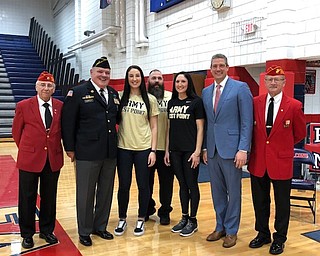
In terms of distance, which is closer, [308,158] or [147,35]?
[308,158]

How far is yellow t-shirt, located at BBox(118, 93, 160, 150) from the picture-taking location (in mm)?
3264

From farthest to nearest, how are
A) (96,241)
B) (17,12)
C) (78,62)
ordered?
(17,12) < (78,62) < (96,241)

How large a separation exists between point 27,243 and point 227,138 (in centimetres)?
181

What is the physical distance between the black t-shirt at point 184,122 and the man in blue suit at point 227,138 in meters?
0.10

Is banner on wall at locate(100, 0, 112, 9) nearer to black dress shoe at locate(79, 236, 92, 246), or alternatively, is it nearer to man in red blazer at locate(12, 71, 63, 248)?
man in red blazer at locate(12, 71, 63, 248)

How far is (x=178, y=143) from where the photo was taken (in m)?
3.31

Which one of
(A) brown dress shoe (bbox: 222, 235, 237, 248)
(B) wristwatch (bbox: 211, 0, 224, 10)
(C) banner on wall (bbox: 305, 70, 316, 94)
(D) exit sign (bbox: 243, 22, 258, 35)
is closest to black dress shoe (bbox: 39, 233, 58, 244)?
(A) brown dress shoe (bbox: 222, 235, 237, 248)

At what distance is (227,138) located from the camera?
118 inches

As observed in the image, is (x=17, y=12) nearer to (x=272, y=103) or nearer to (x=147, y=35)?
(x=147, y=35)

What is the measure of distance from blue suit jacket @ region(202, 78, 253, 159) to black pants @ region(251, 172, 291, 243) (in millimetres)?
328

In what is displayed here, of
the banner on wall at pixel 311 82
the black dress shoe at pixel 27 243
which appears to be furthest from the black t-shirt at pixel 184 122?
the banner on wall at pixel 311 82

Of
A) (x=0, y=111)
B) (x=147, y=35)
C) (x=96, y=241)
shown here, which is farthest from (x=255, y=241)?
(x=0, y=111)

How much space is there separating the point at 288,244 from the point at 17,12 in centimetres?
1455

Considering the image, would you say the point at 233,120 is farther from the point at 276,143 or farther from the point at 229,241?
the point at 229,241
